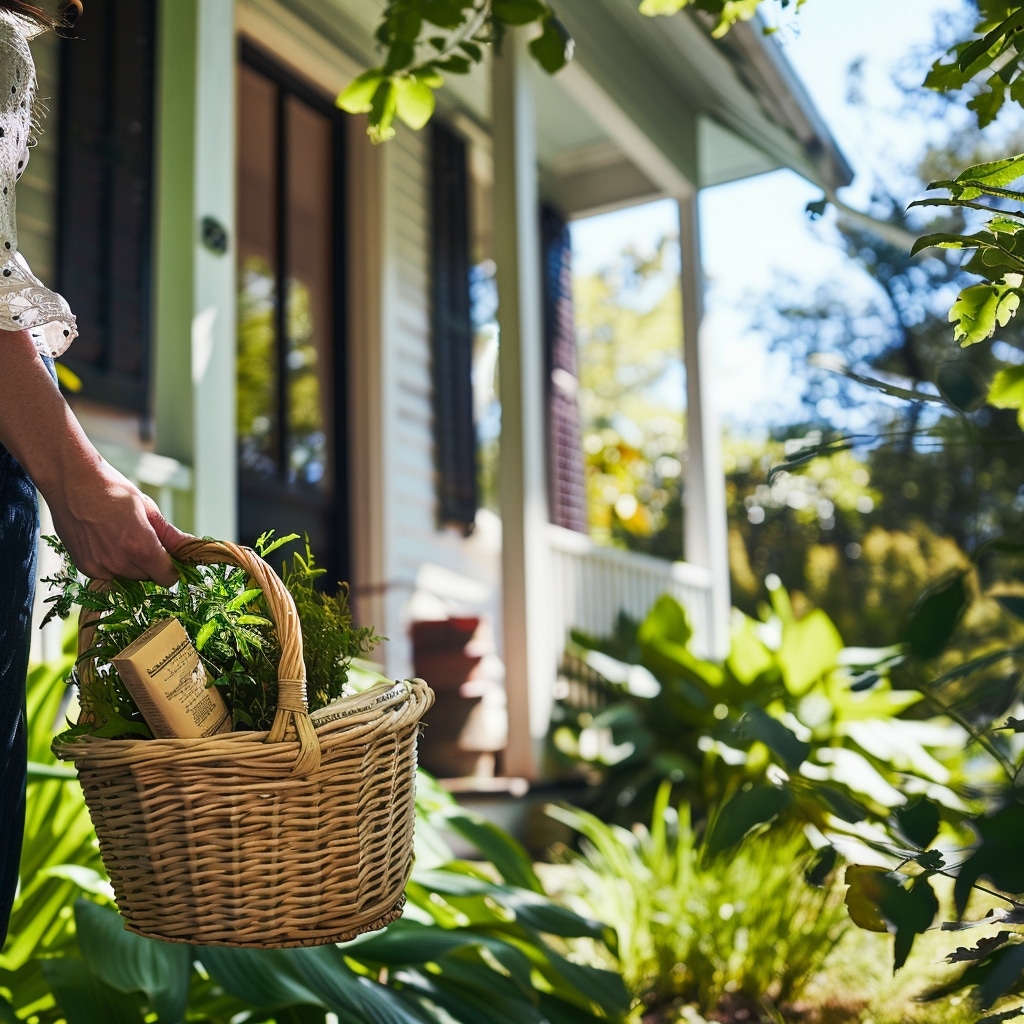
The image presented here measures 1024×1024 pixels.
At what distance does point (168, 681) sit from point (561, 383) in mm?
5510

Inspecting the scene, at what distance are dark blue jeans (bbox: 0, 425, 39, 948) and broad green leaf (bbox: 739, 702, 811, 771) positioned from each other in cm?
68

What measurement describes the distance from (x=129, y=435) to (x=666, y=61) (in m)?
3.01

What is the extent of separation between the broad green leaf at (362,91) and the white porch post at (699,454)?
150 inches

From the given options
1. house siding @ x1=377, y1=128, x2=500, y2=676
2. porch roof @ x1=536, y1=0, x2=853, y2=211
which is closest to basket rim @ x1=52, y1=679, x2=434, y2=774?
porch roof @ x1=536, y1=0, x2=853, y2=211

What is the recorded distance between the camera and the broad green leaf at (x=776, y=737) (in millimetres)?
936

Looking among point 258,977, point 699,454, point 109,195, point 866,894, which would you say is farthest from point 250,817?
point 699,454

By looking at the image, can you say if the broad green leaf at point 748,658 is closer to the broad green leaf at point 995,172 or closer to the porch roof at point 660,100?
the porch roof at point 660,100

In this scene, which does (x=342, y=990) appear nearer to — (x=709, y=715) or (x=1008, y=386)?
(x=1008, y=386)

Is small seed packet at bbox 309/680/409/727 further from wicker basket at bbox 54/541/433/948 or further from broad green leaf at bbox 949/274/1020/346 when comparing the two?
broad green leaf at bbox 949/274/1020/346

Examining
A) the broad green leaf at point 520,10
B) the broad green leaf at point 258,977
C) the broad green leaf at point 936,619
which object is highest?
the broad green leaf at point 520,10

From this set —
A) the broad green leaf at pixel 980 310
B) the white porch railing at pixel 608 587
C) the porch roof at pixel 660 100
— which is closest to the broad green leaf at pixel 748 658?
the white porch railing at pixel 608 587

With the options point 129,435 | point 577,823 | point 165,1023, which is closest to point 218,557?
point 165,1023

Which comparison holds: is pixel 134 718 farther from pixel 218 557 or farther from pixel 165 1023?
pixel 165 1023

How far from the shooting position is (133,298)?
354cm
